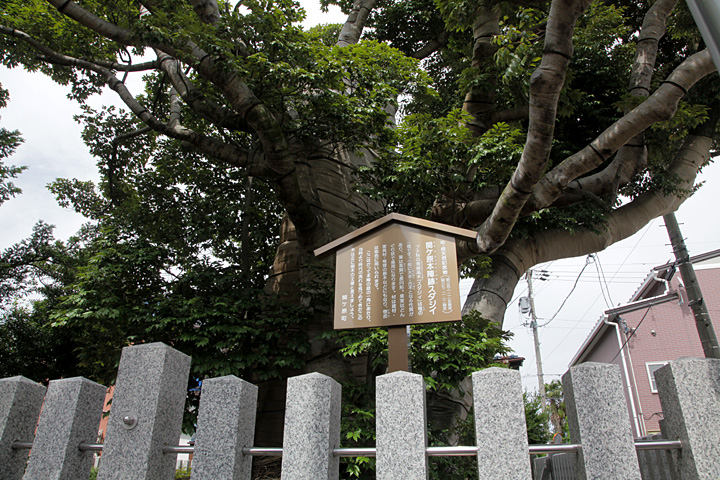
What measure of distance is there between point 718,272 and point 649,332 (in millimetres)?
3227

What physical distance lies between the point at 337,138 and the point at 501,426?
6093 millimetres

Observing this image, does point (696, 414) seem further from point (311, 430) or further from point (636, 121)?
point (636, 121)

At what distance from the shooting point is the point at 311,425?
117 inches

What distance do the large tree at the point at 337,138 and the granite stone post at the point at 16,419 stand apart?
93.0 inches

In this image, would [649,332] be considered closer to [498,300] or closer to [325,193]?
[498,300]

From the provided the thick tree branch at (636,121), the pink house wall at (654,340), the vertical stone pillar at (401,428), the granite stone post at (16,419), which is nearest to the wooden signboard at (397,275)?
the vertical stone pillar at (401,428)

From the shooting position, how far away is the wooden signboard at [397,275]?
3877 millimetres

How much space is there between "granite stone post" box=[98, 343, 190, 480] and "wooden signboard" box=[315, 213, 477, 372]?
4.65ft

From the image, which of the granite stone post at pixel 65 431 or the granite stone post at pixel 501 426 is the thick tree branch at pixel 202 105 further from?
the granite stone post at pixel 501 426

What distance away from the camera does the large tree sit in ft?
20.4

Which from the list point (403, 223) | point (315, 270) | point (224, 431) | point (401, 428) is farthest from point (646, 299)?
point (224, 431)

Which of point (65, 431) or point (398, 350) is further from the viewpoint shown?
point (398, 350)

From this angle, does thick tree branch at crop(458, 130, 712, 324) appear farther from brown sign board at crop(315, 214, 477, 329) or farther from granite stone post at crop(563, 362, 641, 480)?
granite stone post at crop(563, 362, 641, 480)

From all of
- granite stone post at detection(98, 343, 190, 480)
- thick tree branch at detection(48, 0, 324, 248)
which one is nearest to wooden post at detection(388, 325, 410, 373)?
granite stone post at detection(98, 343, 190, 480)
